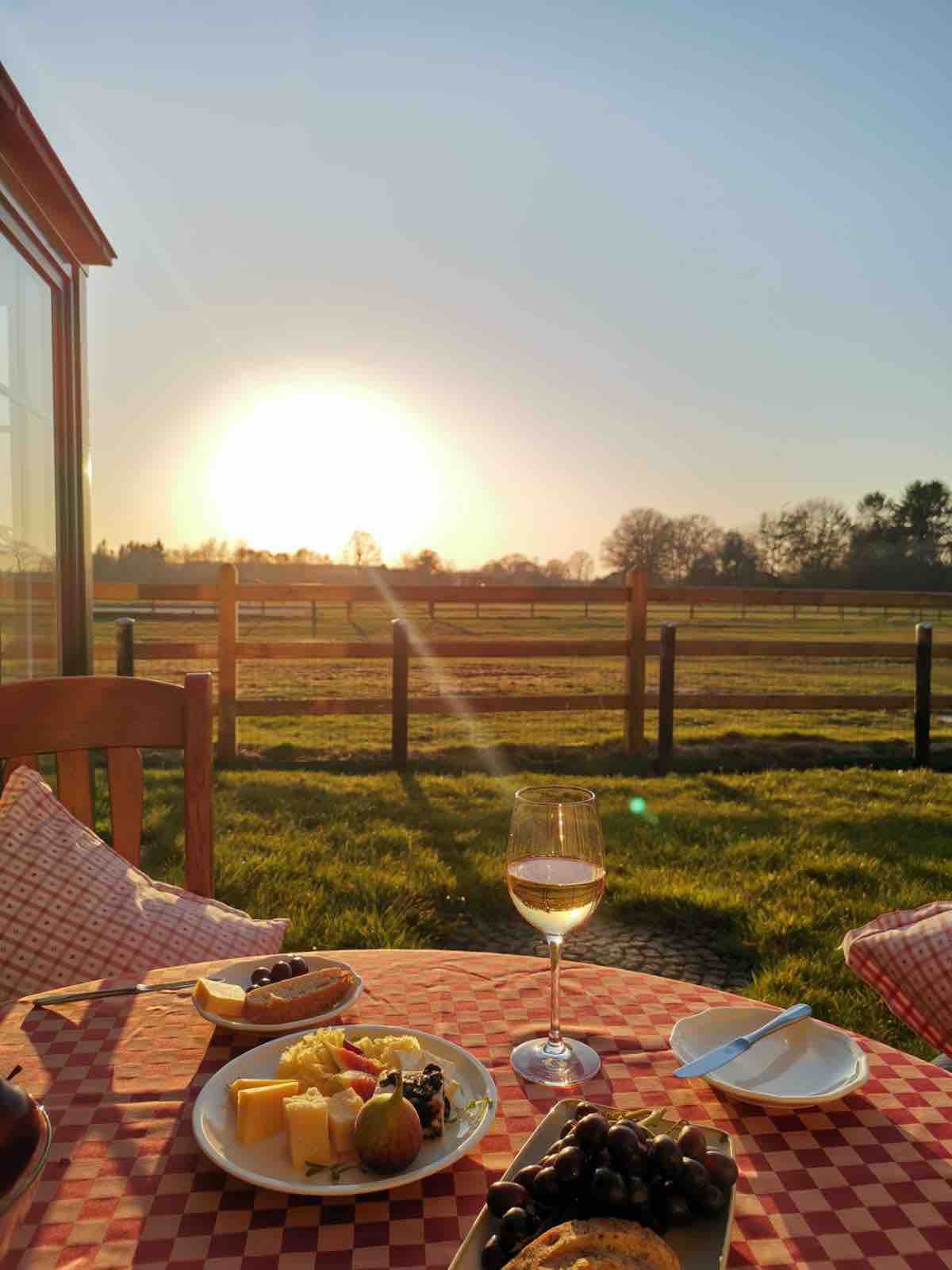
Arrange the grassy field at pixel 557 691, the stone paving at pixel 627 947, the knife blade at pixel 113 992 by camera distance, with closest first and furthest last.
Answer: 1. the knife blade at pixel 113 992
2. the stone paving at pixel 627 947
3. the grassy field at pixel 557 691

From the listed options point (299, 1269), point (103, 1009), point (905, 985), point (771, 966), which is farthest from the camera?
point (771, 966)

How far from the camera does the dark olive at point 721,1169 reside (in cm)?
84

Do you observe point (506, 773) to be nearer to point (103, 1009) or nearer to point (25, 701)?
point (25, 701)

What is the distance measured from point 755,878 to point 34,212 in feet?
14.0

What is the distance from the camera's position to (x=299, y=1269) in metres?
0.82

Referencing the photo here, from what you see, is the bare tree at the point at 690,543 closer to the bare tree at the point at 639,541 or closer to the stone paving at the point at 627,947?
the bare tree at the point at 639,541

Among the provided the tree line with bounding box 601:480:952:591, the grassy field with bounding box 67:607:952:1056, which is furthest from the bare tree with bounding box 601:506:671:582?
the grassy field with bounding box 67:607:952:1056

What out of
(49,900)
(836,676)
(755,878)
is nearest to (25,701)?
(49,900)

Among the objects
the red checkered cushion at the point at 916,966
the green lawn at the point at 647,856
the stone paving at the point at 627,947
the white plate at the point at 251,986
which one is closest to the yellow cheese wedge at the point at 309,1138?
the white plate at the point at 251,986

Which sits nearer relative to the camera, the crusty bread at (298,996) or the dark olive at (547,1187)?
the dark olive at (547,1187)

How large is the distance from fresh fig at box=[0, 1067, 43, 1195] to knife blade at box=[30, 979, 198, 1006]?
821 mm

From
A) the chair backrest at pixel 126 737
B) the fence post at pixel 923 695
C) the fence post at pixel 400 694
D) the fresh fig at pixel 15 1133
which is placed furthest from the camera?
the fence post at pixel 923 695

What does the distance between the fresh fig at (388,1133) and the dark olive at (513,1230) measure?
168 millimetres

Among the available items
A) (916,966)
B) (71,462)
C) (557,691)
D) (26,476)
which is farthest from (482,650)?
(557,691)
